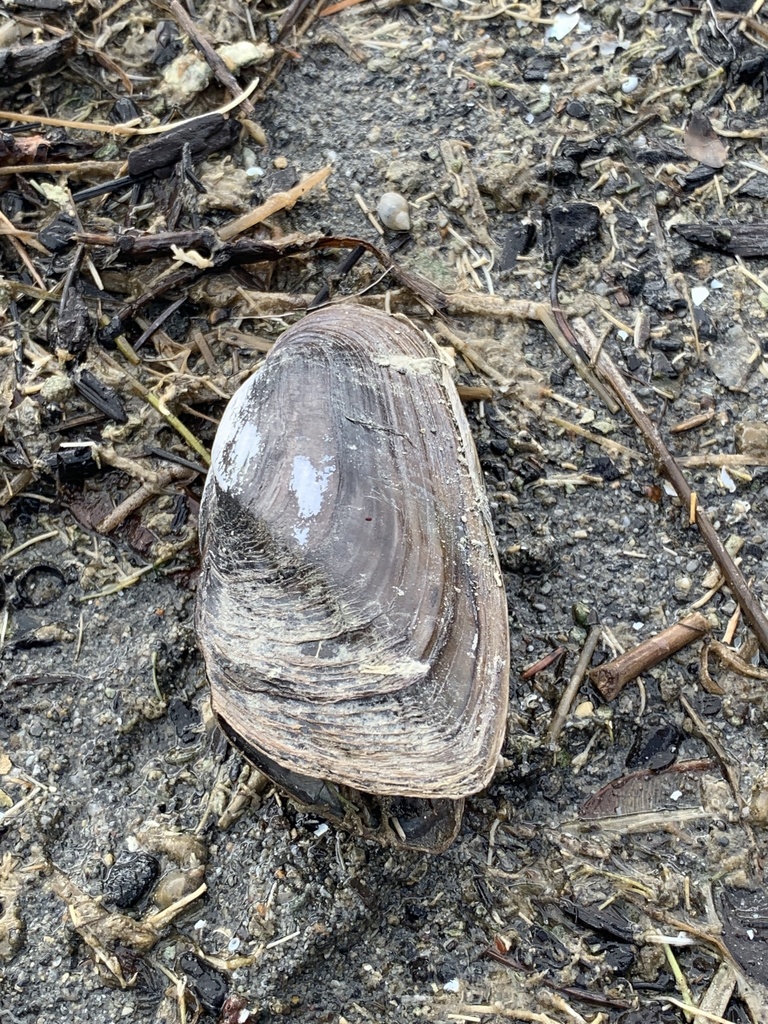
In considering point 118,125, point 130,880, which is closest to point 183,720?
point 130,880

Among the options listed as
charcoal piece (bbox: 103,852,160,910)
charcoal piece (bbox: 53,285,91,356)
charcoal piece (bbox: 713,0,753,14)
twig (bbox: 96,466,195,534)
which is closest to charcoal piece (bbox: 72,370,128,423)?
charcoal piece (bbox: 53,285,91,356)

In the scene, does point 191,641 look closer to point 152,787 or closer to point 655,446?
point 152,787

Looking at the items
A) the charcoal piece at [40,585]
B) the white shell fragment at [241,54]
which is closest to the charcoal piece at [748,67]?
the white shell fragment at [241,54]

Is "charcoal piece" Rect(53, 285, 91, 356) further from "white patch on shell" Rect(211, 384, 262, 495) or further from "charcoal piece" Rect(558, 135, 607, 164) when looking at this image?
"charcoal piece" Rect(558, 135, 607, 164)

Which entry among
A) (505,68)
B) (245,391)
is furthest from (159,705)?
(505,68)

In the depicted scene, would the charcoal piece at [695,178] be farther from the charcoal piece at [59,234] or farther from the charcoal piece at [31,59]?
the charcoal piece at [31,59]

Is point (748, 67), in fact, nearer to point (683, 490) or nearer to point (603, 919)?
point (683, 490)
